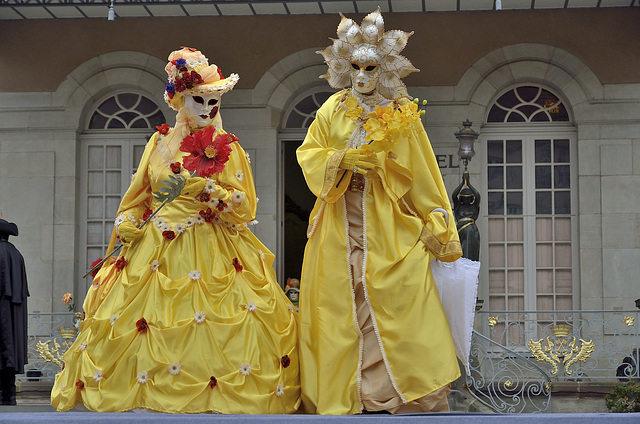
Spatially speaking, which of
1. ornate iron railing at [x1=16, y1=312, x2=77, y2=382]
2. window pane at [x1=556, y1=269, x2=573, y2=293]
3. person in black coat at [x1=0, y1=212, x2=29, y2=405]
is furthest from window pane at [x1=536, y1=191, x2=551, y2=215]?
person in black coat at [x1=0, y1=212, x2=29, y2=405]

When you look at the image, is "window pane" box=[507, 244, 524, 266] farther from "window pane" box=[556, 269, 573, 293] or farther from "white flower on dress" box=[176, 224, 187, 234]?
"white flower on dress" box=[176, 224, 187, 234]

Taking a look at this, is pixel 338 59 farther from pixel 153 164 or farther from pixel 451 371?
pixel 451 371

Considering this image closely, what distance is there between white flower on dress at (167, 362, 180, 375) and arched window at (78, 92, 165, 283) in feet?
24.6

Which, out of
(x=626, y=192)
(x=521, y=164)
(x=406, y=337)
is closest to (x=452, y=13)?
(x=521, y=164)

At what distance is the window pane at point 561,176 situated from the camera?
12992 mm

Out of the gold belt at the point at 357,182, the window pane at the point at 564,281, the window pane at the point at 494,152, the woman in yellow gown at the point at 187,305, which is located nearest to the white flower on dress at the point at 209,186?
the woman in yellow gown at the point at 187,305

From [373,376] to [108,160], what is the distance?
8.18m

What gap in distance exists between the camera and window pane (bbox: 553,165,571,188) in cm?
1299

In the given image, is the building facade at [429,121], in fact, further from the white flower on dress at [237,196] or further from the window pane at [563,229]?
the white flower on dress at [237,196]

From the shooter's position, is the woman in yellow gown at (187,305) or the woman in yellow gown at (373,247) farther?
the woman in yellow gown at (187,305)

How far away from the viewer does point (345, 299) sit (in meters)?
6.21

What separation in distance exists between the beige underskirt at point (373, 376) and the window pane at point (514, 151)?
705 cm

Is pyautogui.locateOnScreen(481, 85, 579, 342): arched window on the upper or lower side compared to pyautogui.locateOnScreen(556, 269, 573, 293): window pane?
upper

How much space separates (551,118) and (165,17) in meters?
5.07
